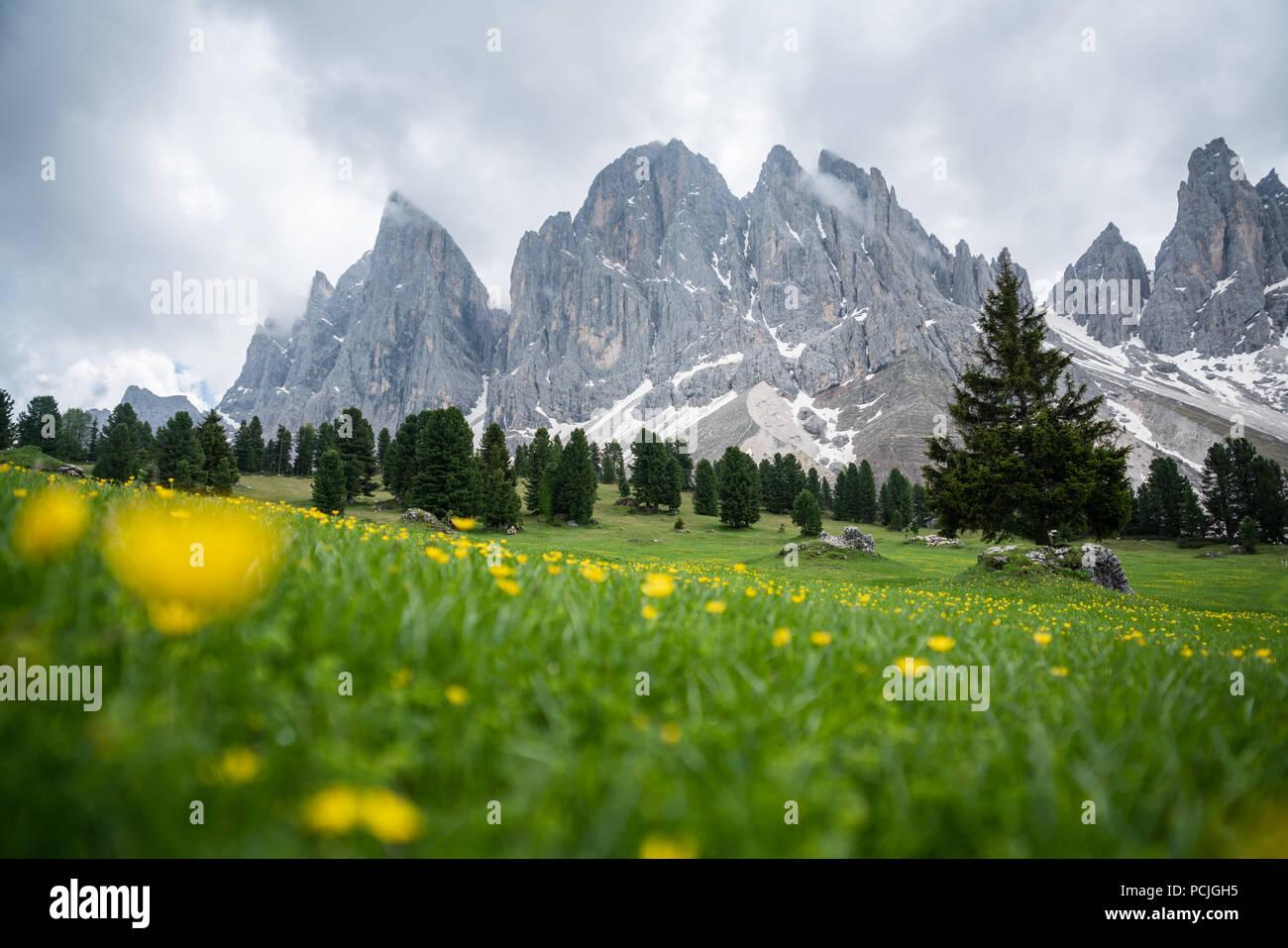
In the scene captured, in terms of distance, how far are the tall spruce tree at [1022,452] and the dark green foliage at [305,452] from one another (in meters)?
103

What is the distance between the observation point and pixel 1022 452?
21.2 m

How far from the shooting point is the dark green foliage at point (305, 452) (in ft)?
313

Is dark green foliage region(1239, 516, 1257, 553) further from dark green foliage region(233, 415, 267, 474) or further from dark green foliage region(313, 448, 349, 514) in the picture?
dark green foliage region(233, 415, 267, 474)

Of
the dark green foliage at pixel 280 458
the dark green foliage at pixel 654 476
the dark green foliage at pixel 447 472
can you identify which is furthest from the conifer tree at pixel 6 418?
the dark green foliage at pixel 654 476

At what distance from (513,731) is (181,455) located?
70.9m

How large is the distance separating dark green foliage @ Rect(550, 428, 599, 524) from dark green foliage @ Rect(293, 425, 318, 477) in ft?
202

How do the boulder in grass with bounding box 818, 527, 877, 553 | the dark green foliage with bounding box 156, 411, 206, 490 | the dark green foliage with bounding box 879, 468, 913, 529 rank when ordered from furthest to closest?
the dark green foliage with bounding box 879, 468, 913, 529
the dark green foliage with bounding box 156, 411, 206, 490
the boulder in grass with bounding box 818, 527, 877, 553

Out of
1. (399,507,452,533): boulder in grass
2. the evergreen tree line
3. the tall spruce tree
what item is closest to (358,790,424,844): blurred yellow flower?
the tall spruce tree

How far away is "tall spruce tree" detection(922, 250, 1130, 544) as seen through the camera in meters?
20.1

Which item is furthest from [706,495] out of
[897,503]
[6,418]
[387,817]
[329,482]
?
[6,418]

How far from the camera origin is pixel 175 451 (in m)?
56.2

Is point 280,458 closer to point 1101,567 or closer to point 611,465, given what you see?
point 611,465

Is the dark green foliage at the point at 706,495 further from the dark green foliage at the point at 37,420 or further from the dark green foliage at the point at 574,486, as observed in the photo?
the dark green foliage at the point at 37,420
